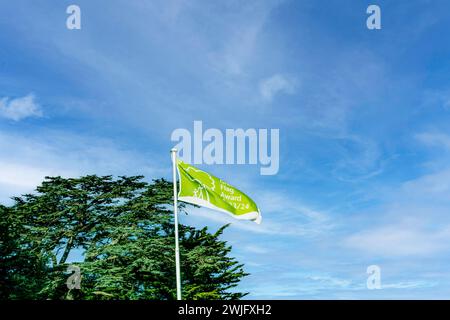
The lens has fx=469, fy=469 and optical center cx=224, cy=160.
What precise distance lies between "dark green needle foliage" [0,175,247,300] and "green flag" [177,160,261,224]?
13.9 metres

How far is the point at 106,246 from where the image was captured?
2889 centimetres

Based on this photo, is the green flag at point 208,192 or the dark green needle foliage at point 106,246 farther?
the dark green needle foliage at point 106,246

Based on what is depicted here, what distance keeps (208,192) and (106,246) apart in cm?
1646

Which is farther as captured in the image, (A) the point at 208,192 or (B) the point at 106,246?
(B) the point at 106,246

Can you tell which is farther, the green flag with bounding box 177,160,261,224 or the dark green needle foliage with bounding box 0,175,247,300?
the dark green needle foliage with bounding box 0,175,247,300

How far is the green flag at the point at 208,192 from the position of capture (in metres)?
14.3

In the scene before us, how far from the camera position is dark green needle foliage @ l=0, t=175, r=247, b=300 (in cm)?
2592

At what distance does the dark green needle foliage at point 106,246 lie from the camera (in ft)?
85.0

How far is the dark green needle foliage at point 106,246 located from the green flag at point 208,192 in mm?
13936

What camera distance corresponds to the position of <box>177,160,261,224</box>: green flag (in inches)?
564

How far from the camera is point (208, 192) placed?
14.5 meters

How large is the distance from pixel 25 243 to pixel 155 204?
833 cm
